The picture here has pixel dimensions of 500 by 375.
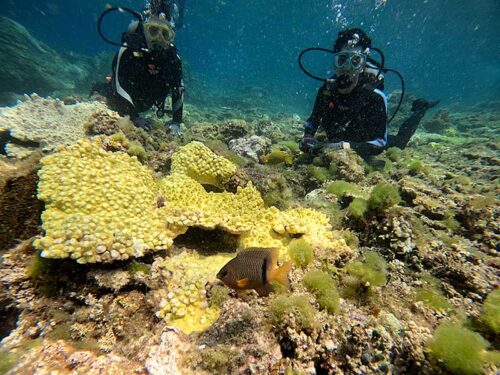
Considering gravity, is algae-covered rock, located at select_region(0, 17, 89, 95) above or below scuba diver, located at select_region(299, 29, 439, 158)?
above

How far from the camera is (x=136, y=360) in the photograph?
5.90ft

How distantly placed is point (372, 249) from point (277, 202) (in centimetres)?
148

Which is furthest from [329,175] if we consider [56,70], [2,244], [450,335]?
[56,70]

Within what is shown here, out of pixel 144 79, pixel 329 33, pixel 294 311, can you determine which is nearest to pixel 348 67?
pixel 144 79

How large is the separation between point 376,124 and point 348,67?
1.72 metres

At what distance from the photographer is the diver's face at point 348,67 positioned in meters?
6.43

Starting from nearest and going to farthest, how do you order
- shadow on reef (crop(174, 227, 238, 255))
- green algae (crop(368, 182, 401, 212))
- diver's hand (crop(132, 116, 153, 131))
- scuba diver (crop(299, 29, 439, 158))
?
shadow on reef (crop(174, 227, 238, 255)), green algae (crop(368, 182, 401, 212)), diver's hand (crop(132, 116, 153, 131)), scuba diver (crop(299, 29, 439, 158))

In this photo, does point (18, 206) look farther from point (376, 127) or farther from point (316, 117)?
point (376, 127)

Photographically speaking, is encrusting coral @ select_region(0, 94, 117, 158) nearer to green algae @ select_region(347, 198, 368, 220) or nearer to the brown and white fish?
the brown and white fish

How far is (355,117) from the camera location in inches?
278

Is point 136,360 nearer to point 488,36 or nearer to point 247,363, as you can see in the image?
point 247,363

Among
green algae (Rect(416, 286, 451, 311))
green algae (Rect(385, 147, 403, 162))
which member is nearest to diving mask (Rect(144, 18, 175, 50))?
green algae (Rect(385, 147, 403, 162))

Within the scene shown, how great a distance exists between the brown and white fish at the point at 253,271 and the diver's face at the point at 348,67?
20.0 ft

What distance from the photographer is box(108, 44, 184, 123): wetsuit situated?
7016 millimetres
